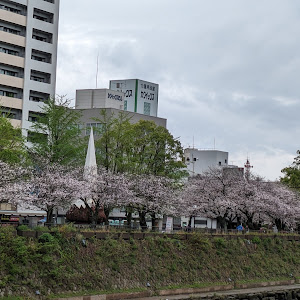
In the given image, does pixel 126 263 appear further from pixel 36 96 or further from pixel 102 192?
pixel 36 96

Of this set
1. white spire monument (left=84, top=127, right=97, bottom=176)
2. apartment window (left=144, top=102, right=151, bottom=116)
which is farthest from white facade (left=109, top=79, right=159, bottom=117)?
white spire monument (left=84, top=127, right=97, bottom=176)

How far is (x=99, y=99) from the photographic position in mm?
122000

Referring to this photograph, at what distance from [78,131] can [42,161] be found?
326 inches

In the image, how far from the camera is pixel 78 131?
69875 millimetres

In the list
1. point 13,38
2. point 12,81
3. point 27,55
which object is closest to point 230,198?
point 12,81

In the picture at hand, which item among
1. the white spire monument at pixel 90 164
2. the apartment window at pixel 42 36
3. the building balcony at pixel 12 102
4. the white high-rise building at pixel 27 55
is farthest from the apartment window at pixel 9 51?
the white spire monument at pixel 90 164

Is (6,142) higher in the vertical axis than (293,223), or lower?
higher

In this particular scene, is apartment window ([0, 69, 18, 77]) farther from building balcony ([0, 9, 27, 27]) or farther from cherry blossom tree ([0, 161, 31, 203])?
cherry blossom tree ([0, 161, 31, 203])

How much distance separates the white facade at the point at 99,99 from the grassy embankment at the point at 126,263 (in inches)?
2471

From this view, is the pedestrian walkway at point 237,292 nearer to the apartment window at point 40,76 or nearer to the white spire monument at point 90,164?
the white spire monument at point 90,164

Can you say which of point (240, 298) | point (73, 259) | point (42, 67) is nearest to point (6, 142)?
point (73, 259)

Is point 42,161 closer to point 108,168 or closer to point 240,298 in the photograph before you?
point 108,168

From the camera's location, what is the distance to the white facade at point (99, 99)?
121312mm

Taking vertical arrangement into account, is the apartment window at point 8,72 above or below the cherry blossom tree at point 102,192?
above
